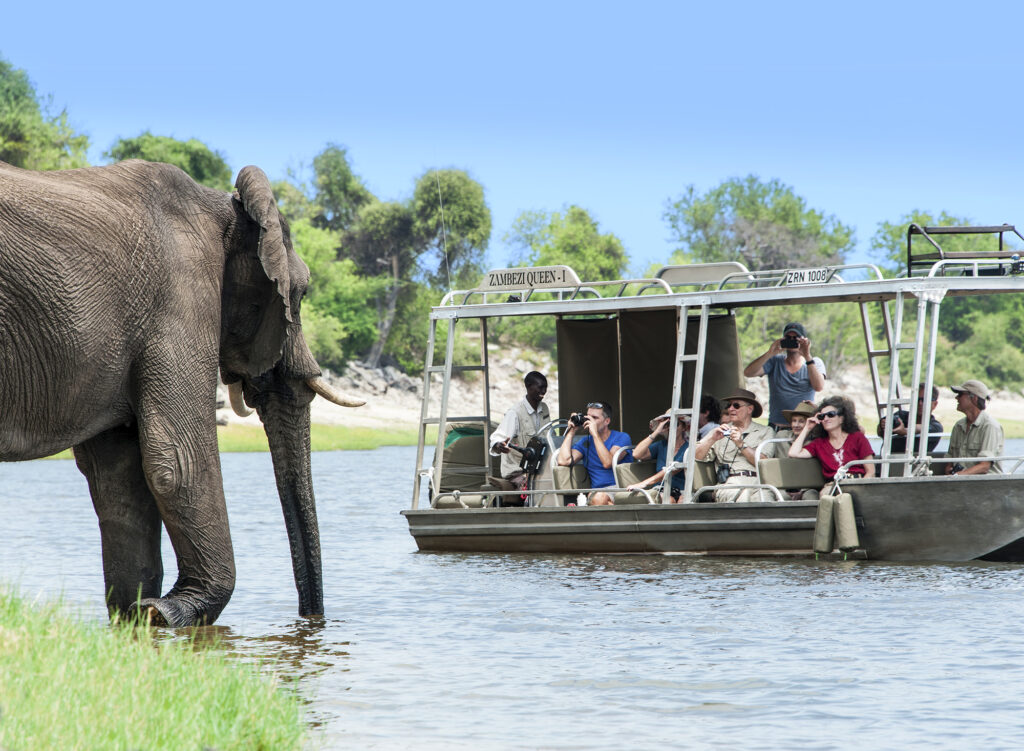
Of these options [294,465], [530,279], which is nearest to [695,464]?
[530,279]

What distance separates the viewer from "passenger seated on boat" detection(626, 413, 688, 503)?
1435 cm

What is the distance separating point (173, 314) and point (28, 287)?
87cm

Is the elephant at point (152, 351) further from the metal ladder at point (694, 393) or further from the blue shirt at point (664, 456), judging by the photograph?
the blue shirt at point (664, 456)

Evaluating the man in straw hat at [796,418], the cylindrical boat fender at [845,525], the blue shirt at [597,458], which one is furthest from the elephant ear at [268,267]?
the man in straw hat at [796,418]

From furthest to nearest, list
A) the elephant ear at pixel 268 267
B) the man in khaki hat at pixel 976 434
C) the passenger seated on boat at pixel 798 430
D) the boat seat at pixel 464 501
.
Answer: the boat seat at pixel 464 501, the passenger seated on boat at pixel 798 430, the man in khaki hat at pixel 976 434, the elephant ear at pixel 268 267

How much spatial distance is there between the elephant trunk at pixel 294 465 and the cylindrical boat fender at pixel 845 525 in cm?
542

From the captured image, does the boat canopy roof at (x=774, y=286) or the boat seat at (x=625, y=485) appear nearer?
the boat canopy roof at (x=774, y=286)

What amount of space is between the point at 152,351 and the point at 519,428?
27.3 ft

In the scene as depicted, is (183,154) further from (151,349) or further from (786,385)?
(151,349)

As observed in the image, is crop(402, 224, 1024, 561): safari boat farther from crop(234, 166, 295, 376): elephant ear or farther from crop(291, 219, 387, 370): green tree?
crop(291, 219, 387, 370): green tree

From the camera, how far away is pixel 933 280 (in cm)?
1305

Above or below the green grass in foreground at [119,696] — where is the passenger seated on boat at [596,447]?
above

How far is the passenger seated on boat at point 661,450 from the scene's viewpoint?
14.4 m

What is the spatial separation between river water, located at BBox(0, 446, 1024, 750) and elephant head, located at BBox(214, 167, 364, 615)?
109 cm
